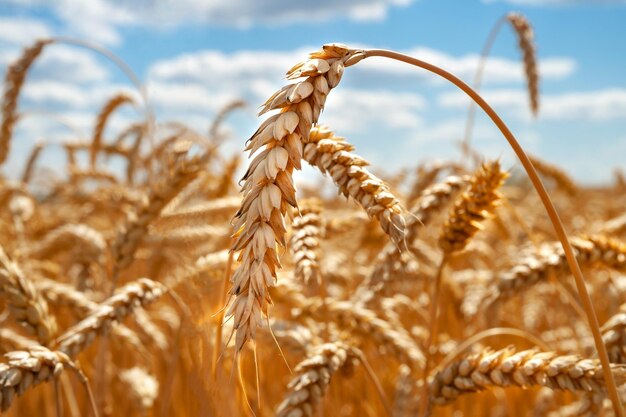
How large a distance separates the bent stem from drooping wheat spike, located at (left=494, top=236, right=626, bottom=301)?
590mm

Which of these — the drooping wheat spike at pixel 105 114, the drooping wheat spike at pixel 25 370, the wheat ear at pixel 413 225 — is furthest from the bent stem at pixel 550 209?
the drooping wheat spike at pixel 105 114

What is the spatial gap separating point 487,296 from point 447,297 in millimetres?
966

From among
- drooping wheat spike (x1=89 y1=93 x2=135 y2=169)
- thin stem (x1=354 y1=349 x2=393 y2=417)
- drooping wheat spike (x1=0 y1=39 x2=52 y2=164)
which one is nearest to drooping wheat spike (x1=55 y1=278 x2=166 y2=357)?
thin stem (x1=354 y1=349 x2=393 y2=417)

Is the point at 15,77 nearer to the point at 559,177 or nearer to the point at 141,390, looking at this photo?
the point at 141,390

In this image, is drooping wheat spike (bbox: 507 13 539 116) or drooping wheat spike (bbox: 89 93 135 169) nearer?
drooping wheat spike (bbox: 507 13 539 116)

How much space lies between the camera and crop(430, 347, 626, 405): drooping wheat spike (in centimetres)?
105

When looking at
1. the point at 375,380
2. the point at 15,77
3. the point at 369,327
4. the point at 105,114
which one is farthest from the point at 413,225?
the point at 105,114

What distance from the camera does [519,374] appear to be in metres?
1.10

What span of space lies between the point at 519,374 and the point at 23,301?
97 cm

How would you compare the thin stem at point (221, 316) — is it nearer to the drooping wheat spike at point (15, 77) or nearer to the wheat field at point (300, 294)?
the wheat field at point (300, 294)

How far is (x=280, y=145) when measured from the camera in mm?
796

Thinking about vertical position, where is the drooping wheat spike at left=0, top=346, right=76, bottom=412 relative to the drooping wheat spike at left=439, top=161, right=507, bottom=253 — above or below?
below

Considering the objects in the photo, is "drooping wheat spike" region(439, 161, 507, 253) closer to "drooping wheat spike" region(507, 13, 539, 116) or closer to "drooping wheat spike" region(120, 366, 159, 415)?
"drooping wheat spike" region(120, 366, 159, 415)

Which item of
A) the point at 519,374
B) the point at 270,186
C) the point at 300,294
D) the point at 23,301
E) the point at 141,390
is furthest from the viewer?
the point at 141,390
